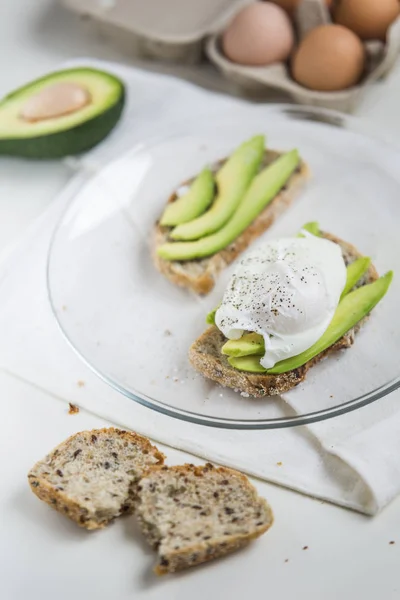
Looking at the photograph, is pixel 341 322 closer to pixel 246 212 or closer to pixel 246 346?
pixel 246 346

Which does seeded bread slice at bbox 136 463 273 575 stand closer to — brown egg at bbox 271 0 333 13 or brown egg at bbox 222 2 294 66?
brown egg at bbox 222 2 294 66

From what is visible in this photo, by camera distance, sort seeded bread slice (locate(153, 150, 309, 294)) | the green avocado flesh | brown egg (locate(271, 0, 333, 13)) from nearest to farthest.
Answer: seeded bread slice (locate(153, 150, 309, 294)) → the green avocado flesh → brown egg (locate(271, 0, 333, 13))

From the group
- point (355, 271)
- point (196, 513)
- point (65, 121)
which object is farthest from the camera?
point (65, 121)

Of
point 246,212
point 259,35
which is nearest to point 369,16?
point 259,35

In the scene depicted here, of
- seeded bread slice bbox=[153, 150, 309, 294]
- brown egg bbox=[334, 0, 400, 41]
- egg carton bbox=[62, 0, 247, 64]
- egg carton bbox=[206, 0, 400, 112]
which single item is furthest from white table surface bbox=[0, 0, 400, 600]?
brown egg bbox=[334, 0, 400, 41]

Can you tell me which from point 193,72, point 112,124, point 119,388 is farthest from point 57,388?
point 193,72

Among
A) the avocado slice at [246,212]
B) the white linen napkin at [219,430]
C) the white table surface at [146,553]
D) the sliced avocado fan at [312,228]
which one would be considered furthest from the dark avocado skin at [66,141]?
the white table surface at [146,553]
